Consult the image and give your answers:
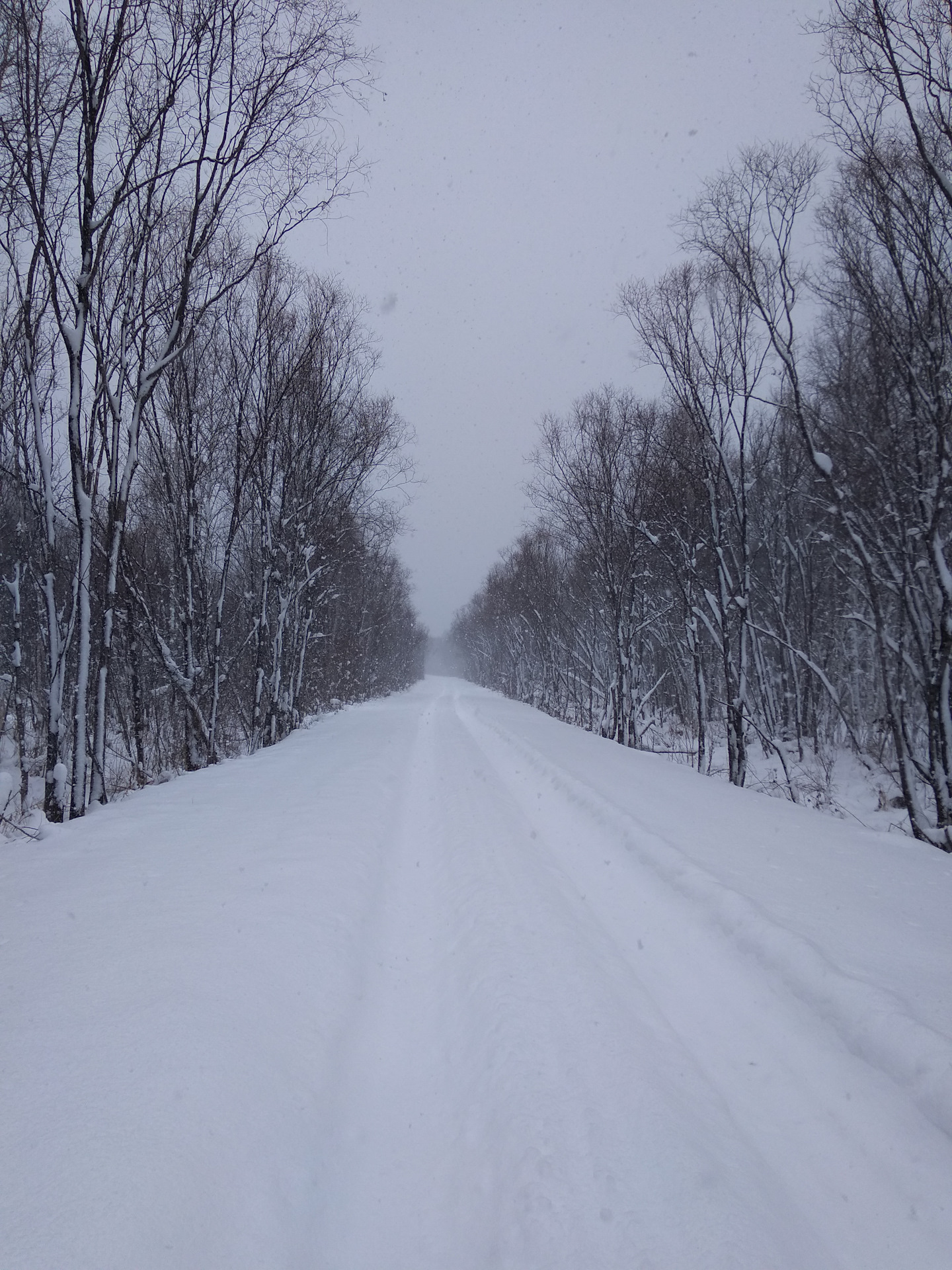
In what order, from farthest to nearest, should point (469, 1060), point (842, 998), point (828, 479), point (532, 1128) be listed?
1. point (828, 479)
2. point (842, 998)
3. point (469, 1060)
4. point (532, 1128)

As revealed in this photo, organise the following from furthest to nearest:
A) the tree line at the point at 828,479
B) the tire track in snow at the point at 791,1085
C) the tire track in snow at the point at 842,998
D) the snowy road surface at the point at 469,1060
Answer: the tree line at the point at 828,479
the tire track in snow at the point at 842,998
the tire track in snow at the point at 791,1085
the snowy road surface at the point at 469,1060

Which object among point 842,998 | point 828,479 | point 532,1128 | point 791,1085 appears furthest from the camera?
point 828,479

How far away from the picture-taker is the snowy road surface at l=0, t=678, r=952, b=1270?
177cm

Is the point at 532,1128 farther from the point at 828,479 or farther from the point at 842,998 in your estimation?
the point at 828,479

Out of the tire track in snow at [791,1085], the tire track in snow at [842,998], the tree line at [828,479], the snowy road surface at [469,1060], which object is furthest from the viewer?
the tree line at [828,479]

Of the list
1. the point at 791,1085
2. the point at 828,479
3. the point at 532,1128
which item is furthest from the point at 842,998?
the point at 828,479

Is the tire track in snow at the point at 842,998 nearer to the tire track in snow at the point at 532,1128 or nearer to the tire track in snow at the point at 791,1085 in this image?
the tire track in snow at the point at 791,1085

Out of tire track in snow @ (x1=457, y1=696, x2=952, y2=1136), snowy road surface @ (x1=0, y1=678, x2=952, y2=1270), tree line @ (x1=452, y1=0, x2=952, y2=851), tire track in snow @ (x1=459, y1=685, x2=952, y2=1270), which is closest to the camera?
snowy road surface @ (x1=0, y1=678, x2=952, y2=1270)

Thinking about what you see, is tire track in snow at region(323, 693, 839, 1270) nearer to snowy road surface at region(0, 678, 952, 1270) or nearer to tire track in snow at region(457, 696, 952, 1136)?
snowy road surface at region(0, 678, 952, 1270)

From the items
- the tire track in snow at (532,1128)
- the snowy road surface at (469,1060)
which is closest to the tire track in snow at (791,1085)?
the snowy road surface at (469,1060)

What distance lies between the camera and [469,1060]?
2.63 m

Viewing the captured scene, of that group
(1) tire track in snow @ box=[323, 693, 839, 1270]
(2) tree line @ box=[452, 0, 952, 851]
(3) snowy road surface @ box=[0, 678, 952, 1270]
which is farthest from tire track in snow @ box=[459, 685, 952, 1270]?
(2) tree line @ box=[452, 0, 952, 851]

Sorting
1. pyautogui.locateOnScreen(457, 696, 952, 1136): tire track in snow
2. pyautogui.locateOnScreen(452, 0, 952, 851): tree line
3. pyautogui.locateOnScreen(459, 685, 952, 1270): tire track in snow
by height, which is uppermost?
pyautogui.locateOnScreen(452, 0, 952, 851): tree line

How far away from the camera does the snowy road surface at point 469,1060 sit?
1.77m
